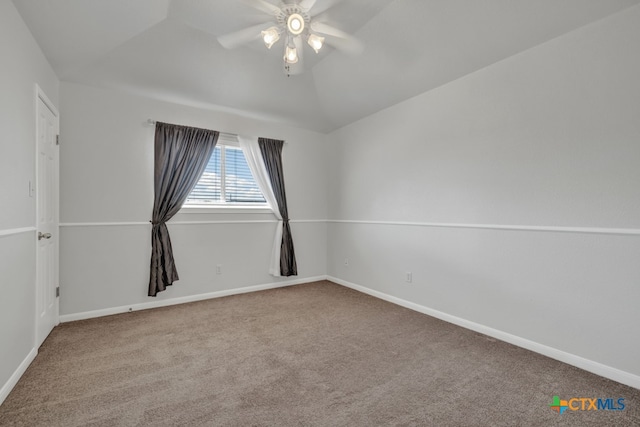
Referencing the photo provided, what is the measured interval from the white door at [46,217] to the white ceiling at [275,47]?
605 mm

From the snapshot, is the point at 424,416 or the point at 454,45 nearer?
the point at 424,416

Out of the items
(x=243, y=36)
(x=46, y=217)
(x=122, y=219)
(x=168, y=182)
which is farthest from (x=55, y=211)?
(x=243, y=36)

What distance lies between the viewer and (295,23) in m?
2.16

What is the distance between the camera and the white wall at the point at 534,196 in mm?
2070

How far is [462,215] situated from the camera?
3.05m

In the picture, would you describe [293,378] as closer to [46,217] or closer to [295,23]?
[295,23]

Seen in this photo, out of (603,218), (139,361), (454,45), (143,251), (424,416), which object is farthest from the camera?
(143,251)

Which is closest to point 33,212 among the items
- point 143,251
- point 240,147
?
point 143,251

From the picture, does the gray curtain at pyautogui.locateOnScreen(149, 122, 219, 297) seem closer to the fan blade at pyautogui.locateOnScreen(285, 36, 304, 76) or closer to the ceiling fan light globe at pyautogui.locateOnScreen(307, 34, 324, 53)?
the fan blade at pyautogui.locateOnScreen(285, 36, 304, 76)

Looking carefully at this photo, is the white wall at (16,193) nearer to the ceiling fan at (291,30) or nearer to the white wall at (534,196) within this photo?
the ceiling fan at (291,30)

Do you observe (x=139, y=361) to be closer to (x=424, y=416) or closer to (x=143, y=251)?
(x=143, y=251)

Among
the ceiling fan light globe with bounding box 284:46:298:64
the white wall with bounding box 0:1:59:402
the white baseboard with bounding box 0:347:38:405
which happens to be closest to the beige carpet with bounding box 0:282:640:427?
the white baseboard with bounding box 0:347:38:405

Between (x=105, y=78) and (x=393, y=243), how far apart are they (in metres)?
3.78

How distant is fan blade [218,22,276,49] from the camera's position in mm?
2303
